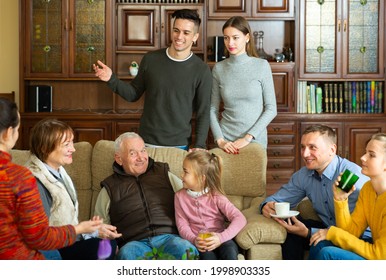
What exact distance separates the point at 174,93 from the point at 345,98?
2.86 m

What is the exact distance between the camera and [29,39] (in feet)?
20.5

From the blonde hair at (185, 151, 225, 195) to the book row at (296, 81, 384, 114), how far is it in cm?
314

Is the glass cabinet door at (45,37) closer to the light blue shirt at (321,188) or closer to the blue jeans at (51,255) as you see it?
the light blue shirt at (321,188)

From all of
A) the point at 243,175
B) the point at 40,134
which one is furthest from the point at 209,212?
the point at 40,134

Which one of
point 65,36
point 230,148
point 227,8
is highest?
point 227,8

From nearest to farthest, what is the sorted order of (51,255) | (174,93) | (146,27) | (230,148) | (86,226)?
(86,226)
(51,255)
(230,148)
(174,93)
(146,27)

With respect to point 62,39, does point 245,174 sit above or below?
below

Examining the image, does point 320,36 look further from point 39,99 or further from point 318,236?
point 318,236

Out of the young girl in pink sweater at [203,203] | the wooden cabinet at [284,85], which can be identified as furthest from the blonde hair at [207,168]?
the wooden cabinet at [284,85]

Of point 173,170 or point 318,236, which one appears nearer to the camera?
point 318,236

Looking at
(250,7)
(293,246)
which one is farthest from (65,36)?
(293,246)

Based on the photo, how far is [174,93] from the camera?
Answer: 388 centimetres

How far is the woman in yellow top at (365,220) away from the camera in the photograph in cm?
278

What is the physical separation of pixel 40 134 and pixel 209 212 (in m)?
0.84
